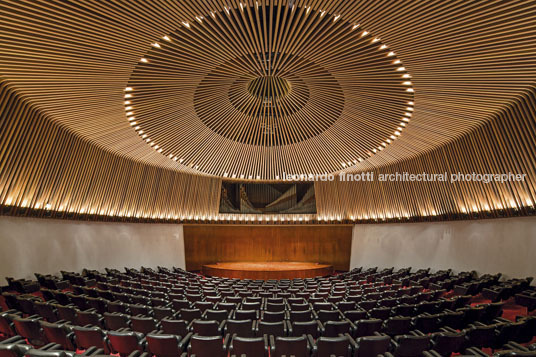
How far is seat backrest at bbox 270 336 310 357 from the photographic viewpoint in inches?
146

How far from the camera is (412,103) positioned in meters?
8.92

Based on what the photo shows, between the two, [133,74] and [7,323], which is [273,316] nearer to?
[7,323]

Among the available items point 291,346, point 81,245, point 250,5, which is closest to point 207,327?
point 291,346

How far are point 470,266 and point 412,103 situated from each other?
22.4ft

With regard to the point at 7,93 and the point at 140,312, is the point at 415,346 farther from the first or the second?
the point at 7,93

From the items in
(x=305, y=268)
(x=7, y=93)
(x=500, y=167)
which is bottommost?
(x=305, y=268)

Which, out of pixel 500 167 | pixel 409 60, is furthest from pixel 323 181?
pixel 409 60

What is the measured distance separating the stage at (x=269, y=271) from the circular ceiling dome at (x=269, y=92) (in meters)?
5.00

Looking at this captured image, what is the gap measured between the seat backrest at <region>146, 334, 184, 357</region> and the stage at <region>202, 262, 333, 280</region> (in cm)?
1137

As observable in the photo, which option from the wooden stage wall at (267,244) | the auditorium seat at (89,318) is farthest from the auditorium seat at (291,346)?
the wooden stage wall at (267,244)

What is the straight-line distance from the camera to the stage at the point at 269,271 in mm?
15180

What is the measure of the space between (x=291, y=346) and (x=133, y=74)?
22.7 feet

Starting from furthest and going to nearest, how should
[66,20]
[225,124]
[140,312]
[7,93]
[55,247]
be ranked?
[225,124] < [55,247] < [7,93] < [140,312] < [66,20]

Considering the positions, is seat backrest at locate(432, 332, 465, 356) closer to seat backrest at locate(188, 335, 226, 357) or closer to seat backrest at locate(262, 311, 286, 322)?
seat backrest at locate(262, 311, 286, 322)
